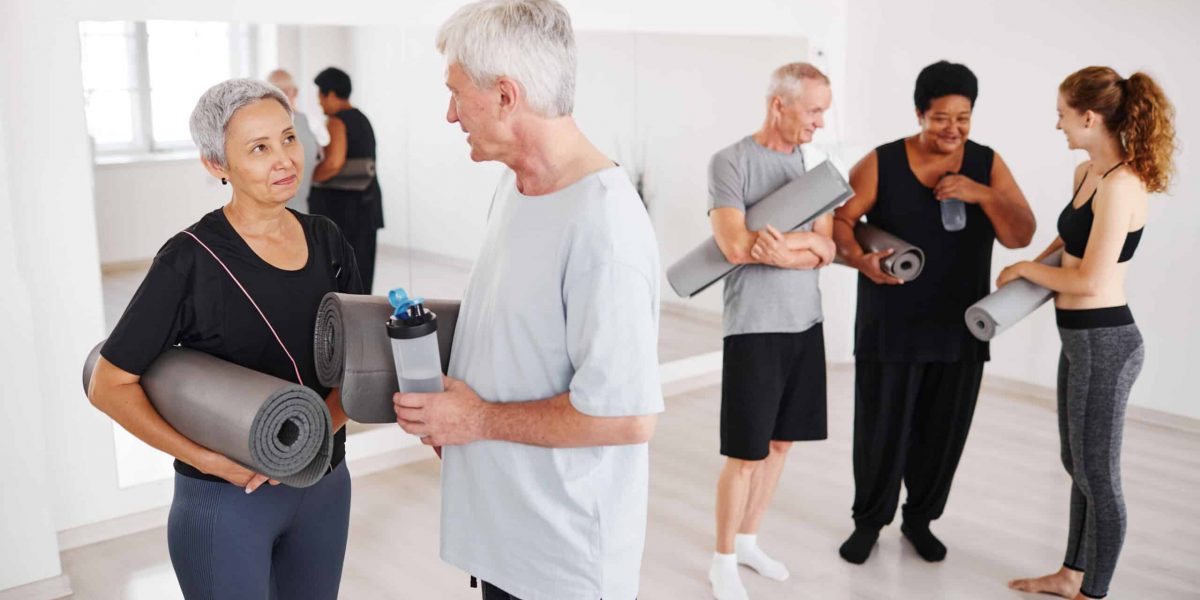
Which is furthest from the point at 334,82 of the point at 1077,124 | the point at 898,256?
the point at 1077,124

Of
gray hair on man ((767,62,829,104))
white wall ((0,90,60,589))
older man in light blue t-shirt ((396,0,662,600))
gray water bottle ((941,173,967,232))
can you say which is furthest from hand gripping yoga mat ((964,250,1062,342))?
white wall ((0,90,60,589))

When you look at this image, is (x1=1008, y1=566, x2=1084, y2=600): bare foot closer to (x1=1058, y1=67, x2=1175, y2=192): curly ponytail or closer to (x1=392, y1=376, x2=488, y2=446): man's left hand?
(x1=1058, y1=67, x2=1175, y2=192): curly ponytail

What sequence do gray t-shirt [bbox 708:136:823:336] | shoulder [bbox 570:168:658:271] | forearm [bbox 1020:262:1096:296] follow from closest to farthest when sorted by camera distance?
shoulder [bbox 570:168:658:271], forearm [bbox 1020:262:1096:296], gray t-shirt [bbox 708:136:823:336]

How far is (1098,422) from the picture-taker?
9.03 ft

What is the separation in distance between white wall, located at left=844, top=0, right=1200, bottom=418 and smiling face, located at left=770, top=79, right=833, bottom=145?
2496 mm

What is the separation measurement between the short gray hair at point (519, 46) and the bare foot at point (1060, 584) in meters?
2.37

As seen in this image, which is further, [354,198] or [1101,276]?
[354,198]

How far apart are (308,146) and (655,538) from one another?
1.90 m

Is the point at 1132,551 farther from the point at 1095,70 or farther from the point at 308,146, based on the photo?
the point at 308,146

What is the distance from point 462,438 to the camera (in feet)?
4.98

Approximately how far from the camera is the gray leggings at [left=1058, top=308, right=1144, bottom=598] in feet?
8.91

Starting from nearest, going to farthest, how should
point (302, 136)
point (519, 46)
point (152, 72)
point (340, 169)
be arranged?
point (519, 46) → point (152, 72) → point (302, 136) → point (340, 169)

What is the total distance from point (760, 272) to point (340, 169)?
71.2 inches

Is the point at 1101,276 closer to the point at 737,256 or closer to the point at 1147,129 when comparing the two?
the point at 1147,129
